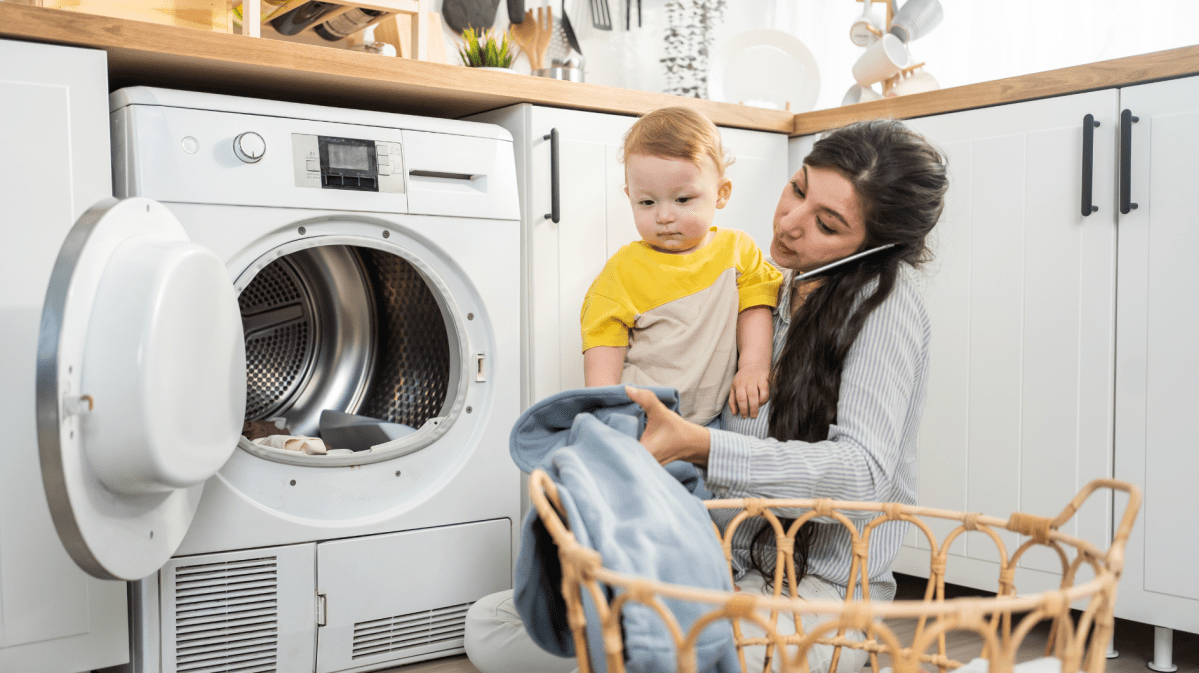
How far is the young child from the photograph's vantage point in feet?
3.98

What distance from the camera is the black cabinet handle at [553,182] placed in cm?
153

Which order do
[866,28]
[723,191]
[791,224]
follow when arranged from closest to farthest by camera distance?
[791,224], [723,191], [866,28]

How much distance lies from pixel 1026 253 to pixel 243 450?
1298 millimetres

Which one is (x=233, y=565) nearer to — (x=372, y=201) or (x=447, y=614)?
(x=447, y=614)

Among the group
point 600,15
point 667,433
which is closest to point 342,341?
point 667,433

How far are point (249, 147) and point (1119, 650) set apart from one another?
161cm

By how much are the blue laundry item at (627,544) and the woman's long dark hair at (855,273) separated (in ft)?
0.89

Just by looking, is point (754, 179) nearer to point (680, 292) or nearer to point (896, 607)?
point (680, 292)

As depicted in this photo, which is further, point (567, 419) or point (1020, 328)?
point (1020, 328)

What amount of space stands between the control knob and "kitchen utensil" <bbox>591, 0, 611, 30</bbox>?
3.83 feet

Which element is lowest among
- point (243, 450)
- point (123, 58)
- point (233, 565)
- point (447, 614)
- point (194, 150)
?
point (447, 614)

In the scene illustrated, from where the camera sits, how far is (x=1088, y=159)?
4.73 feet

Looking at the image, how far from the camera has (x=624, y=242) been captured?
1638 millimetres

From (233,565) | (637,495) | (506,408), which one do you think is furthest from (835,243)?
(233,565)
